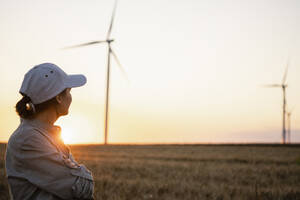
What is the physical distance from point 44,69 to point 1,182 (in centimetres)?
641

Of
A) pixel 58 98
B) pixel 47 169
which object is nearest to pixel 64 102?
pixel 58 98

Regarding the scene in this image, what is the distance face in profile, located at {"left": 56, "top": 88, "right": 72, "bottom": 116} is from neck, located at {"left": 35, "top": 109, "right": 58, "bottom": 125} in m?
0.05

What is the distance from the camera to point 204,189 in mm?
7113

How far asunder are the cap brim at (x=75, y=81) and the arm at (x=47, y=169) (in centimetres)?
48

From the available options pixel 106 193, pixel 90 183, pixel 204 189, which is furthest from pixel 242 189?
pixel 90 183

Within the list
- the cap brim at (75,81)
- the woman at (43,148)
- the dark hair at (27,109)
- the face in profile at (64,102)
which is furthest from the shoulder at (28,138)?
the cap brim at (75,81)

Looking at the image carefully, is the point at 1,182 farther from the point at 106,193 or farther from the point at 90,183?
the point at 90,183

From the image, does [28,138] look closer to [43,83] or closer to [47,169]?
[47,169]

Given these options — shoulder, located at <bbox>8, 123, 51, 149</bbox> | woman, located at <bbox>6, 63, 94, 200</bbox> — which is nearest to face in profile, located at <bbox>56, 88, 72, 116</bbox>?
woman, located at <bbox>6, 63, 94, 200</bbox>

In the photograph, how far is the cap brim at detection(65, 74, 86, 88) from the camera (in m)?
2.50

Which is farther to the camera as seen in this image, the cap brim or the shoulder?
the cap brim

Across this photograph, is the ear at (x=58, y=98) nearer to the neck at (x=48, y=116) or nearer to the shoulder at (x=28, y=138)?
the neck at (x=48, y=116)

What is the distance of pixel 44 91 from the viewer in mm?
2369

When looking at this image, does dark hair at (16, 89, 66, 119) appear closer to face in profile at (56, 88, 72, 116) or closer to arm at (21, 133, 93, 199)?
face in profile at (56, 88, 72, 116)
